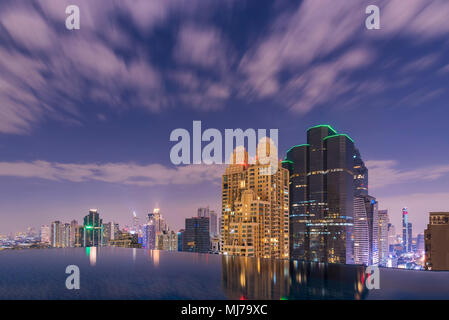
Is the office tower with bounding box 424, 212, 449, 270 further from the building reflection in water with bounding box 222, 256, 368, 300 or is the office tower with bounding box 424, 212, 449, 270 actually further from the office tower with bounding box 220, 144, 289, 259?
the building reflection in water with bounding box 222, 256, 368, 300

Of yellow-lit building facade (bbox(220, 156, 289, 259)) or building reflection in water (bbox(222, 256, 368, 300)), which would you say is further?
yellow-lit building facade (bbox(220, 156, 289, 259))

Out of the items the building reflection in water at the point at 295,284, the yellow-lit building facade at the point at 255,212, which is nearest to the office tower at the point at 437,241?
Answer: the yellow-lit building facade at the point at 255,212

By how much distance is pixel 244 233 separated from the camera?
136375 millimetres

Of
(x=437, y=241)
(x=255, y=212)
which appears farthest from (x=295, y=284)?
(x=437, y=241)

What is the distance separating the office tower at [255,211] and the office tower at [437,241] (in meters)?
72.7

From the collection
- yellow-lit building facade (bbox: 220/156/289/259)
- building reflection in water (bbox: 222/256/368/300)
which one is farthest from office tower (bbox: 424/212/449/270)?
building reflection in water (bbox: 222/256/368/300)

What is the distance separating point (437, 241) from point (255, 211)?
94.2 m

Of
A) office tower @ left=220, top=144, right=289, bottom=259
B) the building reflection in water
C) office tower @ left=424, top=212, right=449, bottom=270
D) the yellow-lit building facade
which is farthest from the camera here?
office tower @ left=220, top=144, right=289, bottom=259

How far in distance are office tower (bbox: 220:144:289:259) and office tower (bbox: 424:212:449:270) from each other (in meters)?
72.7

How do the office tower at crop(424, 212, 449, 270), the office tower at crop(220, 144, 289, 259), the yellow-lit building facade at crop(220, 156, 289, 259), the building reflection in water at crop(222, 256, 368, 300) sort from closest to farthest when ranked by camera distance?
1. the building reflection in water at crop(222, 256, 368, 300)
2. the office tower at crop(424, 212, 449, 270)
3. the yellow-lit building facade at crop(220, 156, 289, 259)
4. the office tower at crop(220, 144, 289, 259)

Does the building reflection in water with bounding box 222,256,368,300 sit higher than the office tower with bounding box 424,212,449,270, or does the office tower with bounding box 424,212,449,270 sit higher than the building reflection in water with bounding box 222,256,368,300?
the building reflection in water with bounding box 222,256,368,300

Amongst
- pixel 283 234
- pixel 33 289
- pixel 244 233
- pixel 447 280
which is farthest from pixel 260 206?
pixel 33 289

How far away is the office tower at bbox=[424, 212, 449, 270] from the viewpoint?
134000mm

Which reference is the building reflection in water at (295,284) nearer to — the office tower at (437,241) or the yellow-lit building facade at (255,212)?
the yellow-lit building facade at (255,212)
